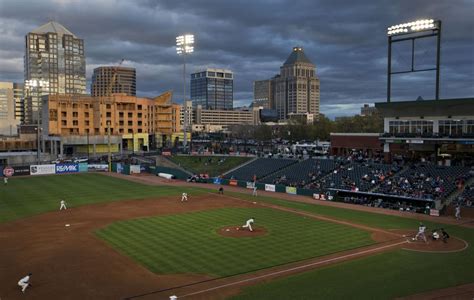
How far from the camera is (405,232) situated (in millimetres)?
34281

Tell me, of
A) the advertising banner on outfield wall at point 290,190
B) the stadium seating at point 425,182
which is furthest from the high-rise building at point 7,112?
the stadium seating at point 425,182

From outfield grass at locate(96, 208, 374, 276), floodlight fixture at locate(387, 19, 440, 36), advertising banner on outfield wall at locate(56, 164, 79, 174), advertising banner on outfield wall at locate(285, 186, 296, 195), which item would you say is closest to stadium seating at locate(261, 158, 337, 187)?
advertising banner on outfield wall at locate(285, 186, 296, 195)

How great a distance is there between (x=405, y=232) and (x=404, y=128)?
2701cm

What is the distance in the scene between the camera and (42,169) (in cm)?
7581

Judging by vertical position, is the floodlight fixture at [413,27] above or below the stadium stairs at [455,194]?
above

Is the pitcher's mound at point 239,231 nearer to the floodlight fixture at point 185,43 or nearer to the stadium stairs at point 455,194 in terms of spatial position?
the stadium stairs at point 455,194

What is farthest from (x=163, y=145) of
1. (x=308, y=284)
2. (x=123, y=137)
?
(x=308, y=284)

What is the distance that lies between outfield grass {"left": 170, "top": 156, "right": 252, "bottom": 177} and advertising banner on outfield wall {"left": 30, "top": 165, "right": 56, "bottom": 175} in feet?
75.2

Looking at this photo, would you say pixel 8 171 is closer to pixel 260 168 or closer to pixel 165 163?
pixel 165 163

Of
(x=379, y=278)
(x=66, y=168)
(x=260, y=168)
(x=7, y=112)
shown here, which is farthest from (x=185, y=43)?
(x=7, y=112)

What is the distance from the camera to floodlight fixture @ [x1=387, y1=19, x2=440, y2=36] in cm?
5267

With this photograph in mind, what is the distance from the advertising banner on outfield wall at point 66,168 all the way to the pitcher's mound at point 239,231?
52975 mm

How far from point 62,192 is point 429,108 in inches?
1985

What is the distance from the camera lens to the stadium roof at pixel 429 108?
50.3 metres
